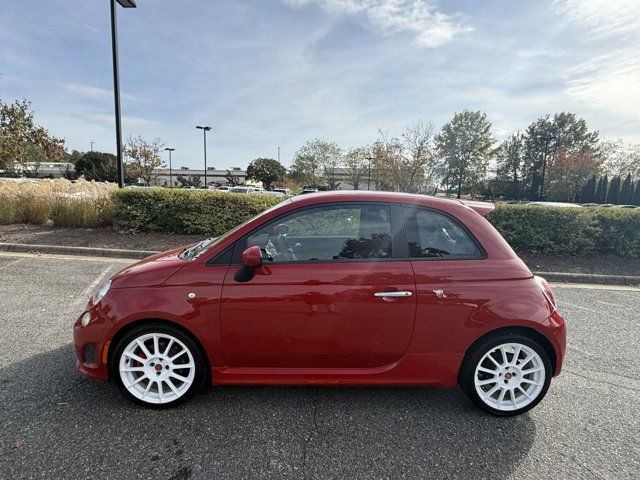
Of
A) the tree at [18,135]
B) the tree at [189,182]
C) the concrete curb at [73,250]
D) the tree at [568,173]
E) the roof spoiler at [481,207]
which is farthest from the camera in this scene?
the tree at [189,182]

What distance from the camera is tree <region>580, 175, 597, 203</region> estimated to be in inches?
1479

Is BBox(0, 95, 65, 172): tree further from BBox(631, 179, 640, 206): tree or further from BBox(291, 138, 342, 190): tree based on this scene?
BBox(631, 179, 640, 206): tree

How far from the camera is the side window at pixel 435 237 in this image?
8.39 feet

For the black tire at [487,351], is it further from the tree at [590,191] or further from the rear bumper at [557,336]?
the tree at [590,191]

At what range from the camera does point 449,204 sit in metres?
2.73

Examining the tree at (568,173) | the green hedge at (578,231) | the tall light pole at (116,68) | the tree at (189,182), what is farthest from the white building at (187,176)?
the tree at (568,173)

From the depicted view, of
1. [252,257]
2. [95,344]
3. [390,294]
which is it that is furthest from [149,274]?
[390,294]

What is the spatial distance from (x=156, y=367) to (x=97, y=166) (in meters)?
54.2

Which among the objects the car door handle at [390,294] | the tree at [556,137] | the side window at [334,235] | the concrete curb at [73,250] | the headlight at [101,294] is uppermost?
the tree at [556,137]

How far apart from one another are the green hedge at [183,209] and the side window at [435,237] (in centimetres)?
648

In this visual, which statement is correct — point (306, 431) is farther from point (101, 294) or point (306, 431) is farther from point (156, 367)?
point (101, 294)

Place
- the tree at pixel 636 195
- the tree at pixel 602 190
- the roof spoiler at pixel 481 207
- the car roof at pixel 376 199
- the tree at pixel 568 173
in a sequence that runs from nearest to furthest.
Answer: the car roof at pixel 376 199 → the roof spoiler at pixel 481 207 → the tree at pixel 636 195 → the tree at pixel 602 190 → the tree at pixel 568 173

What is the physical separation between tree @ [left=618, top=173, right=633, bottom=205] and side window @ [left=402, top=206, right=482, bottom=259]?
43.9 m

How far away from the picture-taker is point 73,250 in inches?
298
